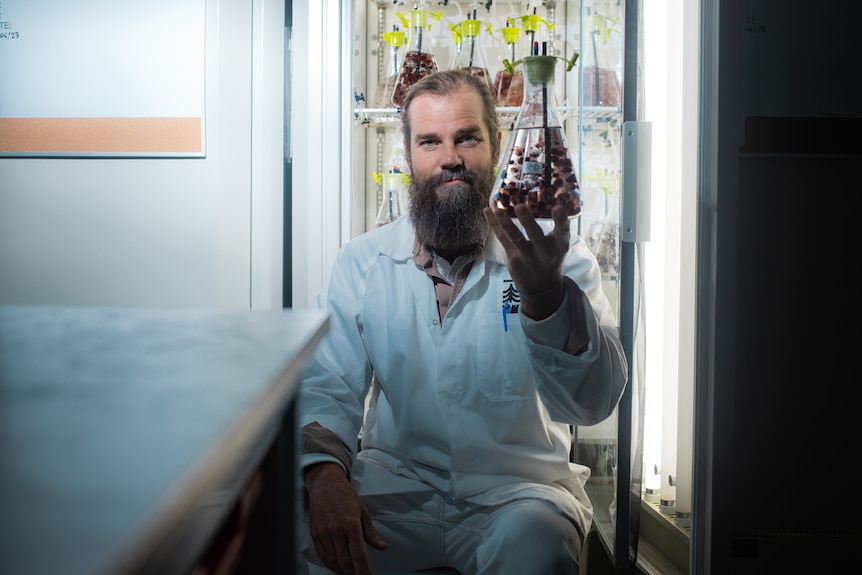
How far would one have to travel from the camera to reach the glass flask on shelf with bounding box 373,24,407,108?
1.95m

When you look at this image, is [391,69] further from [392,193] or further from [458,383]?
[458,383]

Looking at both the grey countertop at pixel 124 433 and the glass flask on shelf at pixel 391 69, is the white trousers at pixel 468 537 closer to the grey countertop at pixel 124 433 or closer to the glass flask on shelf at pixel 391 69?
the grey countertop at pixel 124 433

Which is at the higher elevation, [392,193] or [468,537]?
[392,193]

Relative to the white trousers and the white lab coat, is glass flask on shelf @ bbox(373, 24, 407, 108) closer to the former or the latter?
the white lab coat

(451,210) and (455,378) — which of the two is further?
(451,210)

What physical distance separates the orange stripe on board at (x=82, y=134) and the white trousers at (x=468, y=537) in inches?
29.1

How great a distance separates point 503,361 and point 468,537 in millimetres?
370

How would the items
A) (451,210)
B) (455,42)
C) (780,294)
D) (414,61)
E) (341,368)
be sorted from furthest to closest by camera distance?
1. (455,42)
2. (414,61)
3. (451,210)
4. (341,368)
5. (780,294)

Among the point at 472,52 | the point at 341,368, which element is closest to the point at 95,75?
the point at 341,368

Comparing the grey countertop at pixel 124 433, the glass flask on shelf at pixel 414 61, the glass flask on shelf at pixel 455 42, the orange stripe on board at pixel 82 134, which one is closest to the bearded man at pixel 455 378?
the glass flask on shelf at pixel 414 61

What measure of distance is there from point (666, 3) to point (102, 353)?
160cm

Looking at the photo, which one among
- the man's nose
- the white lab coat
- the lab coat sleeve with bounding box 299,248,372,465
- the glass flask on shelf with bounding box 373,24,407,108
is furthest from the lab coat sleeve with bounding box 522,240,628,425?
the glass flask on shelf with bounding box 373,24,407,108

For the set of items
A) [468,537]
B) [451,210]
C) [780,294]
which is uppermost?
[451,210]

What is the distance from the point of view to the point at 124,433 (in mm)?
215
